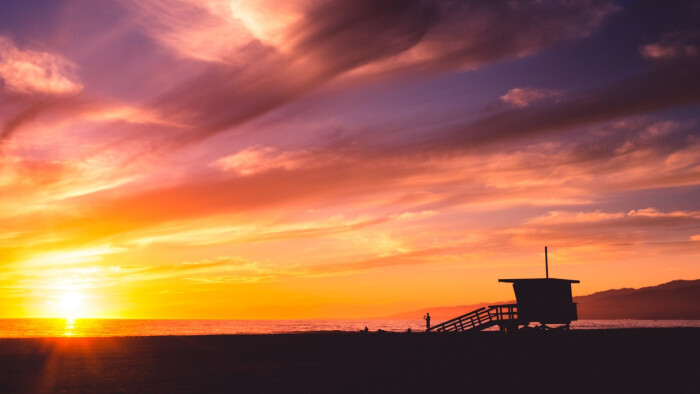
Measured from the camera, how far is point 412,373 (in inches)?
840

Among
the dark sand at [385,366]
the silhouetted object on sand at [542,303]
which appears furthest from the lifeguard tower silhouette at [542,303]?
the dark sand at [385,366]

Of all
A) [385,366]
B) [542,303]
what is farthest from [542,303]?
[385,366]

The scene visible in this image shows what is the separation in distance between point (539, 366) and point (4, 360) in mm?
24999

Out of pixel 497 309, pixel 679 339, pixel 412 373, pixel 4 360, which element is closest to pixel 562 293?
pixel 497 309

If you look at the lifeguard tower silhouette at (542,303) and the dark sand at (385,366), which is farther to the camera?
the lifeguard tower silhouette at (542,303)

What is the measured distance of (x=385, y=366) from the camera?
2367cm

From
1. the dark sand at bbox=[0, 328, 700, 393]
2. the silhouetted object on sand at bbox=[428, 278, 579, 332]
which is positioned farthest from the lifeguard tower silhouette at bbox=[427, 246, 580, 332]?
the dark sand at bbox=[0, 328, 700, 393]

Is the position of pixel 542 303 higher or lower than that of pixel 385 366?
higher

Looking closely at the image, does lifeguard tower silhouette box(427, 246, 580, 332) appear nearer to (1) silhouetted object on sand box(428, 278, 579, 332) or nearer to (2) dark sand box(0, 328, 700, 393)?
(1) silhouetted object on sand box(428, 278, 579, 332)

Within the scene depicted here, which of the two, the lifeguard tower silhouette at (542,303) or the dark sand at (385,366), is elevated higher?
the lifeguard tower silhouette at (542,303)

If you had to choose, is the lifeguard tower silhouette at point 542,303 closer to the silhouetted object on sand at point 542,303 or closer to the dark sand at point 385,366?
the silhouetted object on sand at point 542,303

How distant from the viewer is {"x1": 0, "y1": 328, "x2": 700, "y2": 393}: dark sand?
18.2 m

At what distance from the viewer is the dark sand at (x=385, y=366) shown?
18.2 meters

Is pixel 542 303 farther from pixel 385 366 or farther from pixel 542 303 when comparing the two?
pixel 385 366
